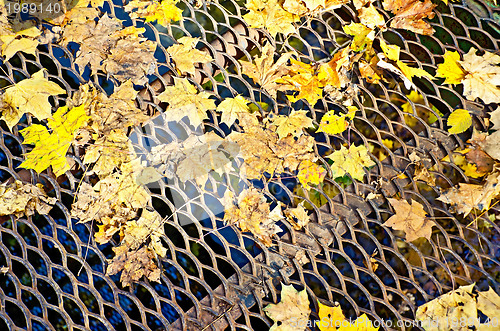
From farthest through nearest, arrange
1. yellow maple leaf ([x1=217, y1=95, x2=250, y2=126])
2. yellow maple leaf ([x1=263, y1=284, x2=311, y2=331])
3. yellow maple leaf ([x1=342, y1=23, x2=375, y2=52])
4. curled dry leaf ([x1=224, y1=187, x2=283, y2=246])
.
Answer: yellow maple leaf ([x1=342, y1=23, x2=375, y2=52]) → yellow maple leaf ([x1=217, y1=95, x2=250, y2=126]) → curled dry leaf ([x1=224, y1=187, x2=283, y2=246]) → yellow maple leaf ([x1=263, y1=284, x2=311, y2=331])

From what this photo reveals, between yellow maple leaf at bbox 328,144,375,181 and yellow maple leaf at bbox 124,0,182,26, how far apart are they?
3.13ft

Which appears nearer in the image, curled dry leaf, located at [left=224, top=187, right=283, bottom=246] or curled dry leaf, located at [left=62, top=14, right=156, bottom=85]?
curled dry leaf, located at [left=224, top=187, right=283, bottom=246]

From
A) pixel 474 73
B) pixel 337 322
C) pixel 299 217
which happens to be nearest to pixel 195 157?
pixel 299 217

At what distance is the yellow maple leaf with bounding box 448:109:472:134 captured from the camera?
4.76 ft

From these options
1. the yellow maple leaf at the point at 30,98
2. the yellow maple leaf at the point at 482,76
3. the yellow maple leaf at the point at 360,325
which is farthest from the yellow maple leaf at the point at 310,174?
the yellow maple leaf at the point at 30,98

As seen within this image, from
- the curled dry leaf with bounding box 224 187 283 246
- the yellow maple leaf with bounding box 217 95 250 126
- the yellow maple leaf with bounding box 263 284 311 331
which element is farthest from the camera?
the yellow maple leaf with bounding box 217 95 250 126

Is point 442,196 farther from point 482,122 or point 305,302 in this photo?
point 305,302

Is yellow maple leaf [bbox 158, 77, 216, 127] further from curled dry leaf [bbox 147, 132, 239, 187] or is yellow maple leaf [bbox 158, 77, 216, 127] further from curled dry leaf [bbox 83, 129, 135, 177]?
curled dry leaf [bbox 83, 129, 135, 177]

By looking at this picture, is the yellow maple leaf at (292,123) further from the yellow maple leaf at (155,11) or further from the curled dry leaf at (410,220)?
the yellow maple leaf at (155,11)

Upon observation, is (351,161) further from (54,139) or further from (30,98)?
(30,98)

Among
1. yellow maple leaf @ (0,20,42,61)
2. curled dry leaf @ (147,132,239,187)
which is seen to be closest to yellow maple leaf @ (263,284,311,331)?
curled dry leaf @ (147,132,239,187)

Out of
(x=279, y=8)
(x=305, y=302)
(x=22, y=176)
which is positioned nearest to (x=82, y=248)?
(x=22, y=176)

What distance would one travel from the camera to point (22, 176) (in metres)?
1.41

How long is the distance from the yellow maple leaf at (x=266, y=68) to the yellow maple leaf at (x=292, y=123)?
0.52ft
